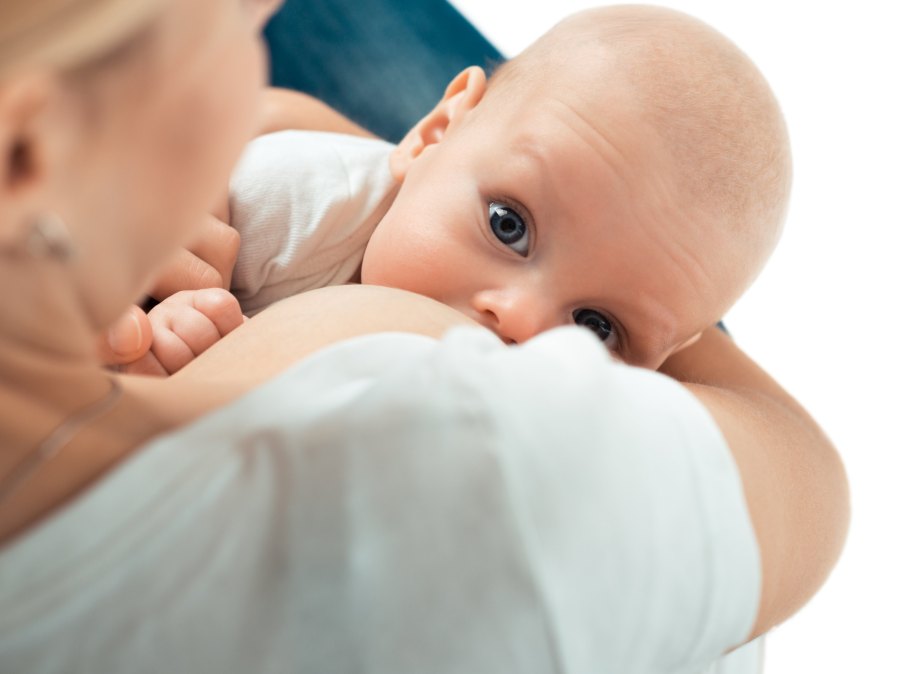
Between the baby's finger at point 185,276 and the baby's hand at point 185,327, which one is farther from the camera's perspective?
the baby's finger at point 185,276

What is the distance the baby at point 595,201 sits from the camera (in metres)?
0.92

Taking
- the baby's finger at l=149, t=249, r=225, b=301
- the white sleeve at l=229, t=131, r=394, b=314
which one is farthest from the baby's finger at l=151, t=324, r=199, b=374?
the white sleeve at l=229, t=131, r=394, b=314

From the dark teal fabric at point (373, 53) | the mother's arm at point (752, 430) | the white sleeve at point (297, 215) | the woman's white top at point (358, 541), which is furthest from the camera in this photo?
the dark teal fabric at point (373, 53)

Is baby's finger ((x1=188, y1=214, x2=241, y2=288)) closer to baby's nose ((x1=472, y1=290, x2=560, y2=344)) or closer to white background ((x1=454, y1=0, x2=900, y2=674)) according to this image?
baby's nose ((x1=472, y1=290, x2=560, y2=344))

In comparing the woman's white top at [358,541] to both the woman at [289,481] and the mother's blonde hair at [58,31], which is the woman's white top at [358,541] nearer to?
the woman at [289,481]

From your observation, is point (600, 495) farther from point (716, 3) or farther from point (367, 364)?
point (716, 3)

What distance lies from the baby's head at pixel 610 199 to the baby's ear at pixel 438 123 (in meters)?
0.10

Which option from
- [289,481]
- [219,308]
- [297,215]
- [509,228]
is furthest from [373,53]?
[289,481]

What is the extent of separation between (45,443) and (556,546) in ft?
0.80

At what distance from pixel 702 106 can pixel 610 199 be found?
0.42 ft

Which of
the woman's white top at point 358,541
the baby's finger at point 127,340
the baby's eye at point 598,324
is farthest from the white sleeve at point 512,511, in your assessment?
the baby's eye at point 598,324

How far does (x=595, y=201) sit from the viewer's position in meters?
0.91

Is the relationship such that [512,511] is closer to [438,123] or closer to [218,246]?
[218,246]

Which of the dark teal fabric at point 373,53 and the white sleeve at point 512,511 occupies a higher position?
the white sleeve at point 512,511
